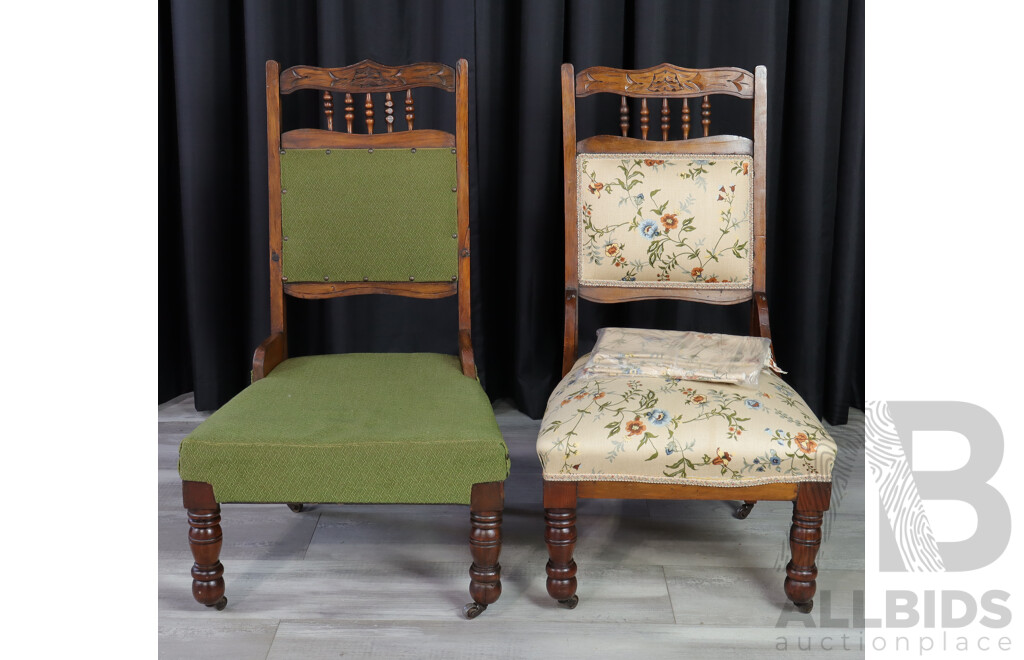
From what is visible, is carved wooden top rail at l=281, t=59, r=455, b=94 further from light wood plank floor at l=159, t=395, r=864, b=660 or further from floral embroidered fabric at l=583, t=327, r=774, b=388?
light wood plank floor at l=159, t=395, r=864, b=660

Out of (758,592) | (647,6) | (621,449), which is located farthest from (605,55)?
(758,592)

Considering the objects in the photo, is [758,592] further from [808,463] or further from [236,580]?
[236,580]

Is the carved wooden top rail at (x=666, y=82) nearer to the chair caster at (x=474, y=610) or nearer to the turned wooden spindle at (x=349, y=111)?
the turned wooden spindle at (x=349, y=111)

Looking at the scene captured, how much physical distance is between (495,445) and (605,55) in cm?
148

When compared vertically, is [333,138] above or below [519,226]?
above

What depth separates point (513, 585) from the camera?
1.84m

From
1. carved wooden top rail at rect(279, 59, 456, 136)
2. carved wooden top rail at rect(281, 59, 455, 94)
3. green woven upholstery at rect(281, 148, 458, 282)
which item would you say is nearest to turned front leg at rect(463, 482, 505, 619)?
green woven upholstery at rect(281, 148, 458, 282)

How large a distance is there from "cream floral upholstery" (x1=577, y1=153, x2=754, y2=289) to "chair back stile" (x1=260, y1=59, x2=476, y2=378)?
1.07ft

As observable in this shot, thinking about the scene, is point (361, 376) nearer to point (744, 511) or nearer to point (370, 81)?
point (370, 81)

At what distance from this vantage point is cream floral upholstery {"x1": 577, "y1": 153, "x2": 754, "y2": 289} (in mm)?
2098

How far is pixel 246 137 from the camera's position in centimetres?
273

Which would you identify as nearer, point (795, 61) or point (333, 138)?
point (333, 138)

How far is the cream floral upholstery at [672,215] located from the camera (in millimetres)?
2098

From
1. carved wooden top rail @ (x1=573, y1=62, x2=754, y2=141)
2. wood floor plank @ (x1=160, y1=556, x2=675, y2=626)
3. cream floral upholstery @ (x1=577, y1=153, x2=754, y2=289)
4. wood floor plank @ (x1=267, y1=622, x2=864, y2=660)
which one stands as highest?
carved wooden top rail @ (x1=573, y1=62, x2=754, y2=141)
